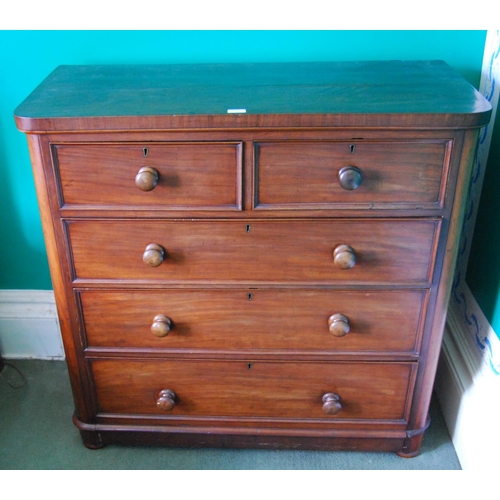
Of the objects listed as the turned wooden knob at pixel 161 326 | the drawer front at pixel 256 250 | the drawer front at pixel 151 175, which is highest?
the drawer front at pixel 151 175

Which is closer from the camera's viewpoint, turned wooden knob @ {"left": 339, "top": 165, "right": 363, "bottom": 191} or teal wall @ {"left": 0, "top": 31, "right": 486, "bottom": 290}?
turned wooden knob @ {"left": 339, "top": 165, "right": 363, "bottom": 191}

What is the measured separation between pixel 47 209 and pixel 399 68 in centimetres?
94

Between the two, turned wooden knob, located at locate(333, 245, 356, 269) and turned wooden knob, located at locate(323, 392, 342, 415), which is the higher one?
turned wooden knob, located at locate(333, 245, 356, 269)

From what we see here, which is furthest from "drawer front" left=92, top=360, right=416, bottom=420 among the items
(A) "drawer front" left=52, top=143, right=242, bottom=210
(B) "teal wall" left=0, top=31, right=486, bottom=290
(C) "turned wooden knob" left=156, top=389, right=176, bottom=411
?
(B) "teal wall" left=0, top=31, right=486, bottom=290

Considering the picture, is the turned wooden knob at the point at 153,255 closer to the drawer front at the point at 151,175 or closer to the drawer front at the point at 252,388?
the drawer front at the point at 151,175

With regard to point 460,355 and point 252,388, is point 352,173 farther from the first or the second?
point 460,355

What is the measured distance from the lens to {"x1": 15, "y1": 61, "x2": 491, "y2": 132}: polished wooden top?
117cm

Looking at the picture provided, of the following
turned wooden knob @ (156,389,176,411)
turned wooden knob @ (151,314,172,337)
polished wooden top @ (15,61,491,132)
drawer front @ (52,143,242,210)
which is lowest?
turned wooden knob @ (156,389,176,411)

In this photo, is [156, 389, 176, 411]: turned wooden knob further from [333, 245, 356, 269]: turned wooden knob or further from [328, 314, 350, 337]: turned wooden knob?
[333, 245, 356, 269]: turned wooden knob

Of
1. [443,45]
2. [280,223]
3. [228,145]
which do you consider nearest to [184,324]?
[280,223]

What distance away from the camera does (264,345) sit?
1.47 metres

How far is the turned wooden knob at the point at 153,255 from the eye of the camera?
131 cm

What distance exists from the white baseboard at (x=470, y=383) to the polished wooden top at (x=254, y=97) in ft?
2.26

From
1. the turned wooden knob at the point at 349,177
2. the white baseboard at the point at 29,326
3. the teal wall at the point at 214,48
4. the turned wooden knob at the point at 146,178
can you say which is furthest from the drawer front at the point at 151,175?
the white baseboard at the point at 29,326
